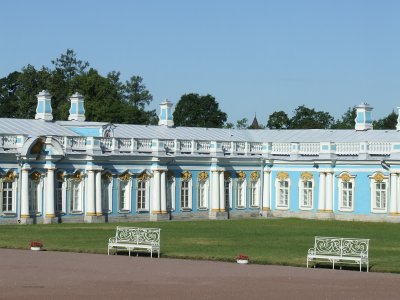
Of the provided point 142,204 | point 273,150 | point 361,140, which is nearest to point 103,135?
point 142,204

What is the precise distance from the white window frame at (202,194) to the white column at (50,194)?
927 centimetres

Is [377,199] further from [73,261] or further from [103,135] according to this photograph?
[73,261]

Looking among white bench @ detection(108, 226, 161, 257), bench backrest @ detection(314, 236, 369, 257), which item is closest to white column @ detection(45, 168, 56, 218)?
white bench @ detection(108, 226, 161, 257)

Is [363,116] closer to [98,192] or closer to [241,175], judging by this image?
[241,175]

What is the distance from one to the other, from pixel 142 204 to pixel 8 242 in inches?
738

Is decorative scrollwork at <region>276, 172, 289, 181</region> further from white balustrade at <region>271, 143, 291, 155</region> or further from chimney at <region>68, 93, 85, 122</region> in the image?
chimney at <region>68, 93, 85, 122</region>

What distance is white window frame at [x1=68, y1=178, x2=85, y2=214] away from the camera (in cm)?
5200

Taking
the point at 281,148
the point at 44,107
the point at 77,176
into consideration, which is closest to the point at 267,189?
the point at 281,148

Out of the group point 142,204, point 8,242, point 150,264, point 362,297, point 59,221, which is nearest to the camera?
point 362,297

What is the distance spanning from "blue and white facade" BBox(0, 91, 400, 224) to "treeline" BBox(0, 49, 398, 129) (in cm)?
2424

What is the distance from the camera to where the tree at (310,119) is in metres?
102

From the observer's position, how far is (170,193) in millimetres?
56062

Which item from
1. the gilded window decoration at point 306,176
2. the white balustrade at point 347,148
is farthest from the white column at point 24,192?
the white balustrade at point 347,148

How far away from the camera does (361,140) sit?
58.5m
